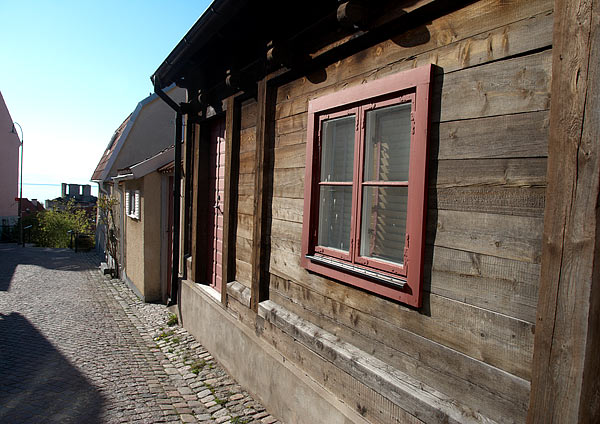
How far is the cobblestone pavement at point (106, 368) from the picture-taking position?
4102 mm

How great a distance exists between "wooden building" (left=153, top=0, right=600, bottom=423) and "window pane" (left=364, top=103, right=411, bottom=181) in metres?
0.01

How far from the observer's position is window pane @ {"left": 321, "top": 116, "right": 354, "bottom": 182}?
3188 millimetres

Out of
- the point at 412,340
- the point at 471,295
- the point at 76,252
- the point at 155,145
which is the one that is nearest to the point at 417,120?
the point at 471,295

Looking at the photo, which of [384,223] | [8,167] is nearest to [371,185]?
[384,223]

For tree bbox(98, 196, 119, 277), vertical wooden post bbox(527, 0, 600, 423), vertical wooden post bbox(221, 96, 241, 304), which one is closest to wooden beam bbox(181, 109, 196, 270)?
vertical wooden post bbox(221, 96, 241, 304)

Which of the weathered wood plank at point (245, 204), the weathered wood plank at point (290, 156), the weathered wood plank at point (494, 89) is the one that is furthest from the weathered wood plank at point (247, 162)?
the weathered wood plank at point (494, 89)

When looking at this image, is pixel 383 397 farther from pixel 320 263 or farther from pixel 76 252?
pixel 76 252

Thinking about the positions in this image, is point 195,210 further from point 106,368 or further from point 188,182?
point 106,368

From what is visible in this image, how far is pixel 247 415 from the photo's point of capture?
404cm

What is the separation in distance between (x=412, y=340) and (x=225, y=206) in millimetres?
3222

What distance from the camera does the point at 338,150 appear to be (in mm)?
3301

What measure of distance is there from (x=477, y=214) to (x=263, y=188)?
7.87 feet

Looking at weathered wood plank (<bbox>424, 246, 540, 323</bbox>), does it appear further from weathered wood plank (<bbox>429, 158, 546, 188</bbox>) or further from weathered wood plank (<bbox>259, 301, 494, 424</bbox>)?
weathered wood plank (<bbox>259, 301, 494, 424</bbox>)

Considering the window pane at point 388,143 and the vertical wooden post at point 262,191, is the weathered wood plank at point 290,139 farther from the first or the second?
the window pane at point 388,143
